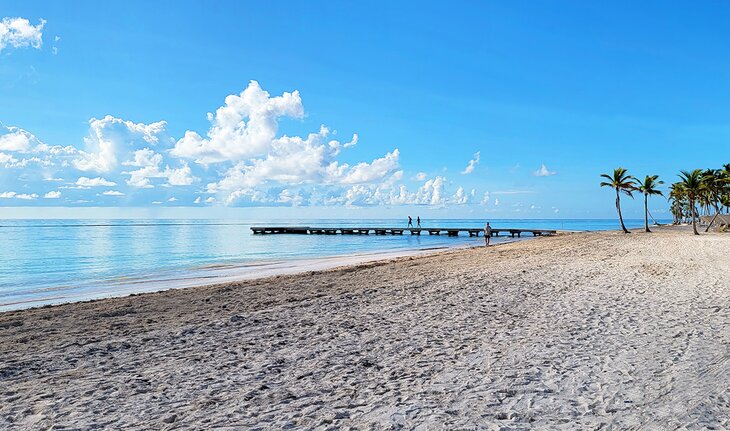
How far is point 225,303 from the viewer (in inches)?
440

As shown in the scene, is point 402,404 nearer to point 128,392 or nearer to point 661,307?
point 128,392

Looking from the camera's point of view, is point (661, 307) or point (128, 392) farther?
point (661, 307)

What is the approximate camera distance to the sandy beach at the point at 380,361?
15.3 feet

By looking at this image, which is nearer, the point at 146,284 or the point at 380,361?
the point at 380,361

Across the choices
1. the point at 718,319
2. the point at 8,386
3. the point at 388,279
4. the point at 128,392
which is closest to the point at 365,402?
the point at 128,392

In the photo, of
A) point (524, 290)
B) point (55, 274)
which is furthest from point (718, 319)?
point (55, 274)

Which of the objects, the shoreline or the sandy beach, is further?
the shoreline

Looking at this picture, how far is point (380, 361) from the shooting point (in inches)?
252

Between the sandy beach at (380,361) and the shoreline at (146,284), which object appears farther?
the shoreline at (146,284)

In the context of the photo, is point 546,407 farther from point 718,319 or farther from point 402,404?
point 718,319

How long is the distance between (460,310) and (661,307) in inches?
150

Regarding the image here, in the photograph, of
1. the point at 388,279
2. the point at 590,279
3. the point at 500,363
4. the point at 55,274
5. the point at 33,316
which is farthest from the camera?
the point at 55,274

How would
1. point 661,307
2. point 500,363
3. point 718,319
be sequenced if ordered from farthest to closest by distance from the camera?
1. point 661,307
2. point 718,319
3. point 500,363

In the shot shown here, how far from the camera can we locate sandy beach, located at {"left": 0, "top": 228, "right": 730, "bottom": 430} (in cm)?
465
